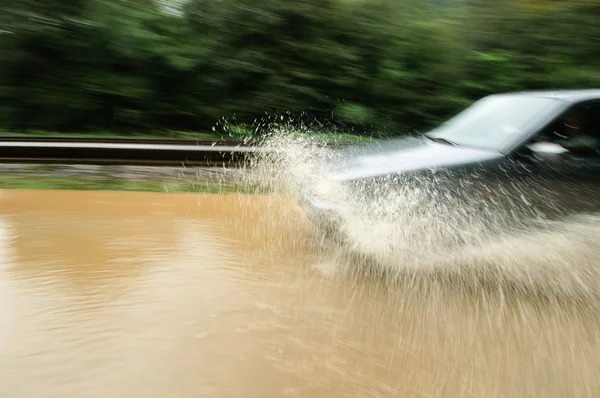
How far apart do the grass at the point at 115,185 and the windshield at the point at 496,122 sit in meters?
2.84

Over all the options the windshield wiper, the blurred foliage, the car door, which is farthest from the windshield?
the blurred foliage

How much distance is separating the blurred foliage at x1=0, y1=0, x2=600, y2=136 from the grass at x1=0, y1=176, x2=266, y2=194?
4.35 m

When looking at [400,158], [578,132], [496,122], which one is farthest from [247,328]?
[578,132]

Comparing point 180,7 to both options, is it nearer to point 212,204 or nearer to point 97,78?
point 97,78

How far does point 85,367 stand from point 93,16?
33.7ft

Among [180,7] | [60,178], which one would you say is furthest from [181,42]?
[60,178]

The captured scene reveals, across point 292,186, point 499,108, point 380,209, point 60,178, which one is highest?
point 499,108

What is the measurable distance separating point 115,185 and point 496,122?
186 inches

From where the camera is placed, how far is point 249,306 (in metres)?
3.99

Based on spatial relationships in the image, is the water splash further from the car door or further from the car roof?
the car roof

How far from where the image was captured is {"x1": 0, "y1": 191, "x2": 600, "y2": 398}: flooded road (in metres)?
3.04

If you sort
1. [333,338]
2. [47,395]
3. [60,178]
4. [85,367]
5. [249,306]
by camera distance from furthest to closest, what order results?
[60,178] → [249,306] → [333,338] → [85,367] → [47,395]

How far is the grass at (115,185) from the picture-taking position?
732 centimetres

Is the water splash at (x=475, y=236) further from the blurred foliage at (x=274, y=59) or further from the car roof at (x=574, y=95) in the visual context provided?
the blurred foliage at (x=274, y=59)
